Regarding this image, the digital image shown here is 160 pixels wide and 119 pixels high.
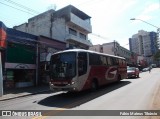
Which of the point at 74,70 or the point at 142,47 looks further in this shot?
the point at 142,47

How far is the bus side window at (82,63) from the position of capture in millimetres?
13250

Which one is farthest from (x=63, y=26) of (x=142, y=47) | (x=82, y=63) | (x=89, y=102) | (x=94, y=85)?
(x=142, y=47)

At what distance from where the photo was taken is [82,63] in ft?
44.8

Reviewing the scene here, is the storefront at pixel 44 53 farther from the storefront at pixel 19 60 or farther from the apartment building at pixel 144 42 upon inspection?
the apartment building at pixel 144 42

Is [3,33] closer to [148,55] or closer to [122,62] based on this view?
[122,62]

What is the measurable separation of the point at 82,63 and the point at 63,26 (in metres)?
20.7

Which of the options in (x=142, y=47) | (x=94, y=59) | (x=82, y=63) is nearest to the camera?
(x=82, y=63)

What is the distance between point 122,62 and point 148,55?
101 meters

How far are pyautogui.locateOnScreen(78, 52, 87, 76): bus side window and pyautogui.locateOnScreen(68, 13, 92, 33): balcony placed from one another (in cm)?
2008

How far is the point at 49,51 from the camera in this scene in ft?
87.1

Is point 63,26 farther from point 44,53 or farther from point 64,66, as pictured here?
point 64,66

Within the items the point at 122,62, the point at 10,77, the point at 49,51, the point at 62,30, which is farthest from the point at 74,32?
the point at 10,77

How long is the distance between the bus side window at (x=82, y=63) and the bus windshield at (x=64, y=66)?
46cm

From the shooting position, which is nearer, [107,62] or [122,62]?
[107,62]
